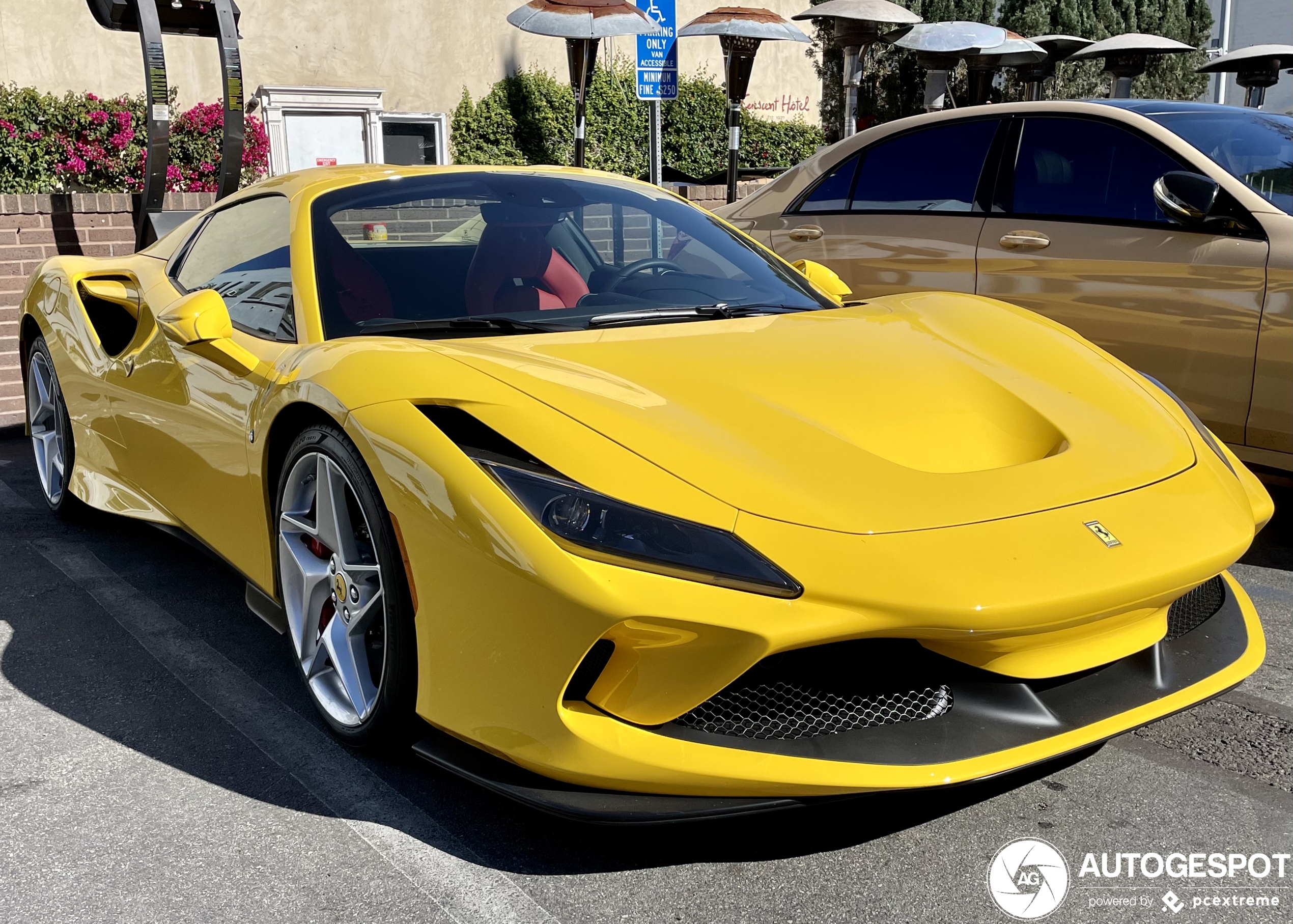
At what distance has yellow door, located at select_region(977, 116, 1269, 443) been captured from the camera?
13.2 ft

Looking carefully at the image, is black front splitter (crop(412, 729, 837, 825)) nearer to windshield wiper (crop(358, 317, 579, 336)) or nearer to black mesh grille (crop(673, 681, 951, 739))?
black mesh grille (crop(673, 681, 951, 739))

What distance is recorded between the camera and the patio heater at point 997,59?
13.5m

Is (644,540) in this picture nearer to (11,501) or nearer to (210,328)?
(210,328)

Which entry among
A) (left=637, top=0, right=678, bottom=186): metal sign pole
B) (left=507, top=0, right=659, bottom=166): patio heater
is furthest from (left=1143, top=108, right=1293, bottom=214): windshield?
(left=507, top=0, right=659, bottom=166): patio heater

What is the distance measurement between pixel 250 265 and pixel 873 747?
87.9 inches

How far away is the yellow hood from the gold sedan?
1.29m

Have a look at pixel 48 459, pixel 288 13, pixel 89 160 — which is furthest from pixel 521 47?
pixel 48 459


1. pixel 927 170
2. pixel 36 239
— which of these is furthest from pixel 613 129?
pixel 927 170

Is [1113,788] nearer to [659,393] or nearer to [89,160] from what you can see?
[659,393]

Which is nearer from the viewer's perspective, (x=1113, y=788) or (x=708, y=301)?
(x=1113, y=788)

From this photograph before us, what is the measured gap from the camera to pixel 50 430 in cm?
454

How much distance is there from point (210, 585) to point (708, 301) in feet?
5.99

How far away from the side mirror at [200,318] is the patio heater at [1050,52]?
43.8 feet

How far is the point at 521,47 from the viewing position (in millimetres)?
17188
